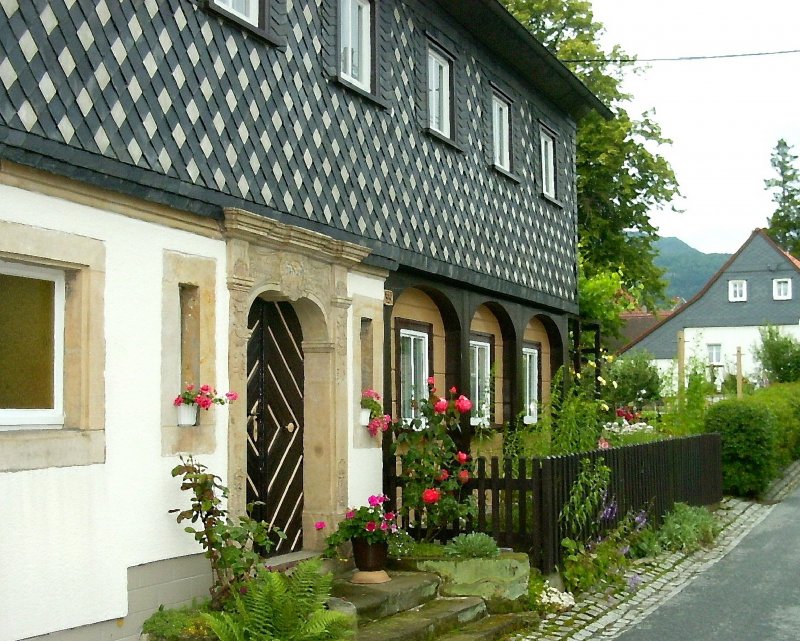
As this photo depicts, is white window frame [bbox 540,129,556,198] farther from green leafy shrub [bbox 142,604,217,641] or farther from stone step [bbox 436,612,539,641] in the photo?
green leafy shrub [bbox 142,604,217,641]

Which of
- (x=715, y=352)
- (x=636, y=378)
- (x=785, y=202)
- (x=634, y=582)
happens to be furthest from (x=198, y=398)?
(x=785, y=202)

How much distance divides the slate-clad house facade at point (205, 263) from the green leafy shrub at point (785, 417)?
1121 cm

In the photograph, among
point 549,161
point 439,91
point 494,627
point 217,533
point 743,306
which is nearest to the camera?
point 217,533

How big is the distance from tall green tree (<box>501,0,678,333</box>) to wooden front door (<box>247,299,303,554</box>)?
1875 centimetres

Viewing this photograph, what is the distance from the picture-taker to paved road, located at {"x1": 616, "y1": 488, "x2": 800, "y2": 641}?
8.87m

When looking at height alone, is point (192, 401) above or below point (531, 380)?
below

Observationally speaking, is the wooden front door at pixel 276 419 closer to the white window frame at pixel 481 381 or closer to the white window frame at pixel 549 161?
the white window frame at pixel 481 381

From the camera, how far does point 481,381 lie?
14.3 m

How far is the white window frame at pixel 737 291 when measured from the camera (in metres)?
55.1

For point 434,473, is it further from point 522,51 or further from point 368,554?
point 522,51

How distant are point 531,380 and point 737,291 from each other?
42.0 metres

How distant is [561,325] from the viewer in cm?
1709

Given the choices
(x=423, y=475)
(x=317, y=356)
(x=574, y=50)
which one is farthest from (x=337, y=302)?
(x=574, y=50)

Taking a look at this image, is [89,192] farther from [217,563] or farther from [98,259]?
[217,563]
